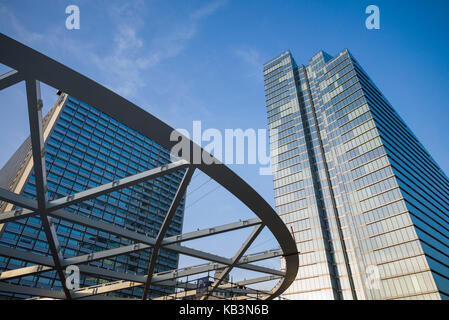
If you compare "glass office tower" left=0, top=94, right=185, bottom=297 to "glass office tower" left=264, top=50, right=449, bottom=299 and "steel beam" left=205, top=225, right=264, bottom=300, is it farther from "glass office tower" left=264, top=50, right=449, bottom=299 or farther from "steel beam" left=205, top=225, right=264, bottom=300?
"steel beam" left=205, top=225, right=264, bottom=300

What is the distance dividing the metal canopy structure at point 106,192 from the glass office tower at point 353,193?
147ft

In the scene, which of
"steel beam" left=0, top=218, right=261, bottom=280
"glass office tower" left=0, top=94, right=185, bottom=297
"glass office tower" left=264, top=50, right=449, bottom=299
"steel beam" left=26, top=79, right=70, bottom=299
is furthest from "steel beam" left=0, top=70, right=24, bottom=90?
"glass office tower" left=264, top=50, right=449, bottom=299

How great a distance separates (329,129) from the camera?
8500cm

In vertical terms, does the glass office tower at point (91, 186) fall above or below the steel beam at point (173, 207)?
above

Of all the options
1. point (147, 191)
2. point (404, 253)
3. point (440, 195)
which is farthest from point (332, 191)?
point (147, 191)

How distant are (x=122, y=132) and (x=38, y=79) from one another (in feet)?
317

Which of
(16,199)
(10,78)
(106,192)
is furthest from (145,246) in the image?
(10,78)

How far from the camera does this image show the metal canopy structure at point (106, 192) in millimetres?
8781

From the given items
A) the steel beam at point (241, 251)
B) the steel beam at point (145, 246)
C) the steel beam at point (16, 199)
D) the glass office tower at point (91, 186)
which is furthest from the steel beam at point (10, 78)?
the glass office tower at point (91, 186)

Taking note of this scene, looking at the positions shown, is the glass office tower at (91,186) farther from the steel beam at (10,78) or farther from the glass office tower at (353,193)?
the steel beam at (10,78)

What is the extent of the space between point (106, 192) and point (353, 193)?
68.5 meters

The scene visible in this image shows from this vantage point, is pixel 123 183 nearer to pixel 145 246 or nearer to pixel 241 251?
pixel 145 246
